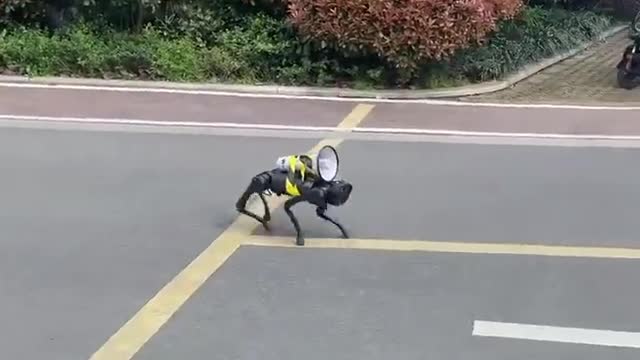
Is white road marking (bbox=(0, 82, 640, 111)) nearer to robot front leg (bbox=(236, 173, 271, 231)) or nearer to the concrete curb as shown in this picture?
the concrete curb

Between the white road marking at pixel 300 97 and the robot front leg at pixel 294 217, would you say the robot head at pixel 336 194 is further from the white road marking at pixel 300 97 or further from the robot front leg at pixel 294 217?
the white road marking at pixel 300 97

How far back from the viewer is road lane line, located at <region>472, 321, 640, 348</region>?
4777 millimetres

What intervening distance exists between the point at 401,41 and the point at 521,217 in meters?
5.35

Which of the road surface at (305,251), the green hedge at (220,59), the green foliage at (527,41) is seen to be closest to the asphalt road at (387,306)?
the road surface at (305,251)

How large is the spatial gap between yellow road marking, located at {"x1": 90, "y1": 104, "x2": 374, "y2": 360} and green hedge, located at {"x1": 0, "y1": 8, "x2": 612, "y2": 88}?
18.5 feet

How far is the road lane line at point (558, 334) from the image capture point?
4.78m

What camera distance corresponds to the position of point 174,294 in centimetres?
540

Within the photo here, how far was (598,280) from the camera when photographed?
5645 mm

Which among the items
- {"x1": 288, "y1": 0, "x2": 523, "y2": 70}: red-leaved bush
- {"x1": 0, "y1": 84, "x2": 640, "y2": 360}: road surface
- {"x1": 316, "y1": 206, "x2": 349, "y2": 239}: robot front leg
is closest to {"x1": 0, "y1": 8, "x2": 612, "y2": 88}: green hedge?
{"x1": 288, "y1": 0, "x2": 523, "y2": 70}: red-leaved bush

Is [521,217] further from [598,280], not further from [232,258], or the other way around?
[232,258]

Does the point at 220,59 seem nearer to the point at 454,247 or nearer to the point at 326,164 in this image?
the point at 326,164

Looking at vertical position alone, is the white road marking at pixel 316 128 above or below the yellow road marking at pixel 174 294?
below

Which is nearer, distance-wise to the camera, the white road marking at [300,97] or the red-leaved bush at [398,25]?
the white road marking at [300,97]

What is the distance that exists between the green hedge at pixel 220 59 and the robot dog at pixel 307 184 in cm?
623
